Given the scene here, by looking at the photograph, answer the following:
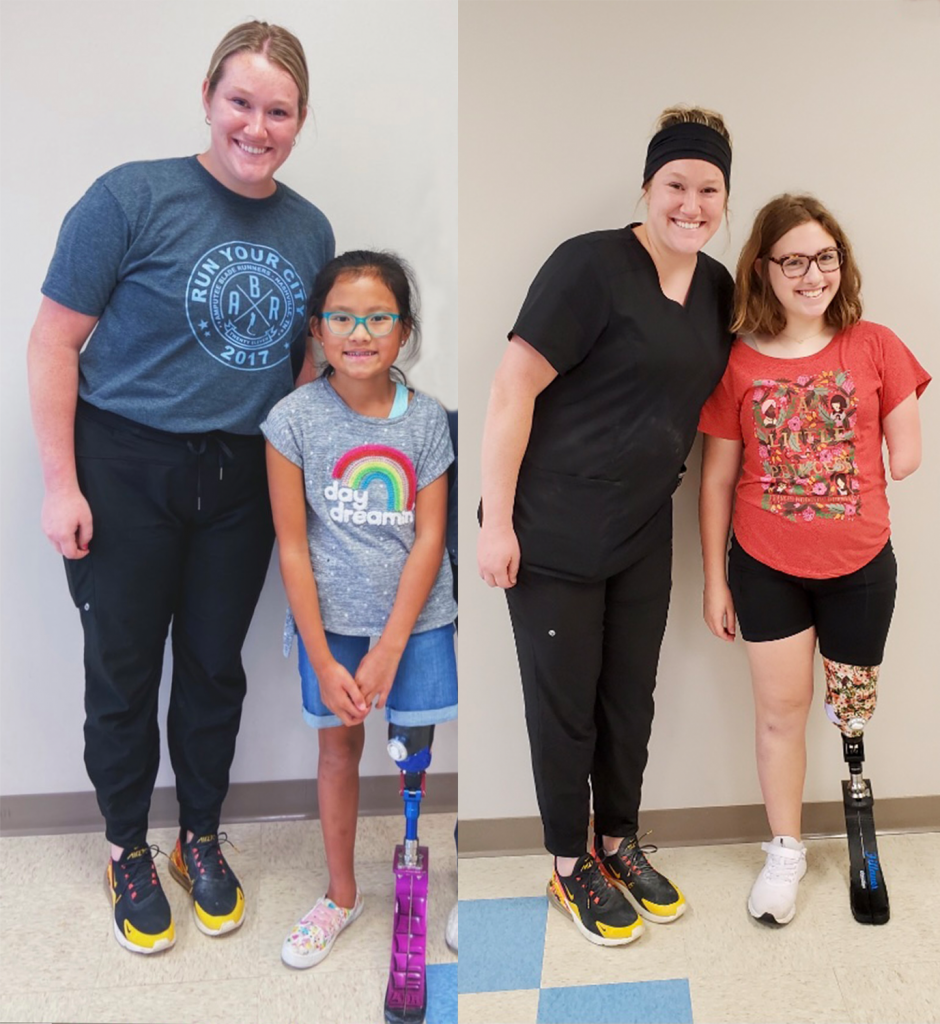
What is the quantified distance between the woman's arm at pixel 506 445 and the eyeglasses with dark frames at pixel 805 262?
0.42m

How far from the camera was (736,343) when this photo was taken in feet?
5.01

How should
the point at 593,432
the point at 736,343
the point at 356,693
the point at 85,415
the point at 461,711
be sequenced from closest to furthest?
1. the point at 85,415
2. the point at 356,693
3. the point at 593,432
4. the point at 736,343
5. the point at 461,711

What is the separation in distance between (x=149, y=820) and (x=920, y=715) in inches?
56.0

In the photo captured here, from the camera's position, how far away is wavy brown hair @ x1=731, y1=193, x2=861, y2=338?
4.86 ft

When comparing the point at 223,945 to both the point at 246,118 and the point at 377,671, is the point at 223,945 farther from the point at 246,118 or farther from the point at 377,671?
the point at 246,118

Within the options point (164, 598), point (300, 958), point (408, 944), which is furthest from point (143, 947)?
point (164, 598)

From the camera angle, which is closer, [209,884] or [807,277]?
[209,884]

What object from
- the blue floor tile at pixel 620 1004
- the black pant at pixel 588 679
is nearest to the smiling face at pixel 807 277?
the black pant at pixel 588 679

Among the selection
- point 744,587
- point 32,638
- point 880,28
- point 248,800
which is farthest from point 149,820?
point 880,28

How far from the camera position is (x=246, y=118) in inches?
44.2

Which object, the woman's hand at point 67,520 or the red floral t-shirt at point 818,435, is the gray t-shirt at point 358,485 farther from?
the red floral t-shirt at point 818,435

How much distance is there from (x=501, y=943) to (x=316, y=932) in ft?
1.22

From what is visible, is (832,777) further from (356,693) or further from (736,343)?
(356,693)

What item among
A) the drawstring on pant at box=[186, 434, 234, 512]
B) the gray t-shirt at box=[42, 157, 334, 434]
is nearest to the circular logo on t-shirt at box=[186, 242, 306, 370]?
the gray t-shirt at box=[42, 157, 334, 434]
